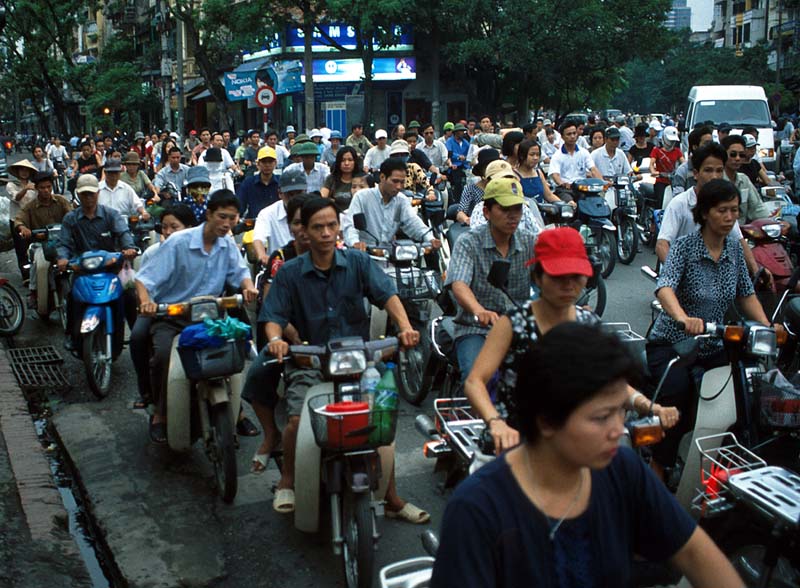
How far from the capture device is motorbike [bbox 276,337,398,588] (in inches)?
173

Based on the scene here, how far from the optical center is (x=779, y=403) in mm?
4441

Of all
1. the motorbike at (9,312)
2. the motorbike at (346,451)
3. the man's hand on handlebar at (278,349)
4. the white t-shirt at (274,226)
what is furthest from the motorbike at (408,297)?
the motorbike at (9,312)

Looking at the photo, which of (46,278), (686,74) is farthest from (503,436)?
(686,74)


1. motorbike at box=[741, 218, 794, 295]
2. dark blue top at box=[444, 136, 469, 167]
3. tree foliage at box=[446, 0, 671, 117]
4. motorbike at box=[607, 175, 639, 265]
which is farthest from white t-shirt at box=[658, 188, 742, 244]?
tree foliage at box=[446, 0, 671, 117]

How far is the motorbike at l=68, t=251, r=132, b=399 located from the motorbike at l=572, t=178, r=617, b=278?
17.4ft

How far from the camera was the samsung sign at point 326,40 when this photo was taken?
41.3m

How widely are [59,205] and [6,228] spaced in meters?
0.68

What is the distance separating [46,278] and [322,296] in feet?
21.2

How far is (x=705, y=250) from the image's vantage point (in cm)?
523

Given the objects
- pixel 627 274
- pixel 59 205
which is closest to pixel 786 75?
pixel 627 274

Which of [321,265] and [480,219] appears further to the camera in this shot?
[480,219]

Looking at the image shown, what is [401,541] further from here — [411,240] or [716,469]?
[411,240]

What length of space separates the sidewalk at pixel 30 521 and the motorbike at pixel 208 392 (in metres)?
0.84

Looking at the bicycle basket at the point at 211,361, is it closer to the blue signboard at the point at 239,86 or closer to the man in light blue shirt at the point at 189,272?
the man in light blue shirt at the point at 189,272
